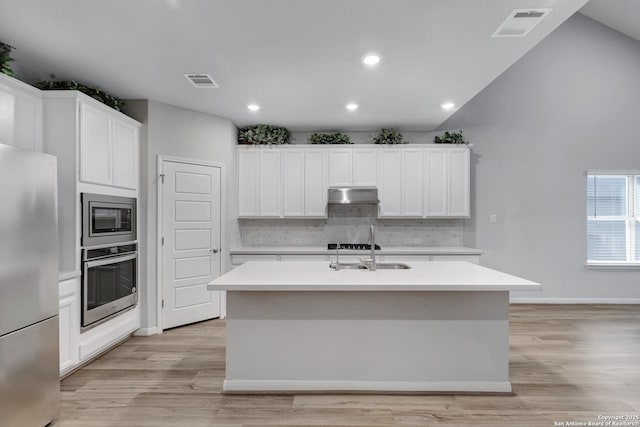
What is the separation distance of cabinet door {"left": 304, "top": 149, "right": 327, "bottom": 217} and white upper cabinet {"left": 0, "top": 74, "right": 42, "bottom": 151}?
3.01m

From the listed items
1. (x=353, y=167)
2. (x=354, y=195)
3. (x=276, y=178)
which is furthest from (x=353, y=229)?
(x=276, y=178)

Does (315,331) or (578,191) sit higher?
(578,191)

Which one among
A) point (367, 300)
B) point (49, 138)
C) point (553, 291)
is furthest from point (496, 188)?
point (49, 138)

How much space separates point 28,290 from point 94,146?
1654 millimetres

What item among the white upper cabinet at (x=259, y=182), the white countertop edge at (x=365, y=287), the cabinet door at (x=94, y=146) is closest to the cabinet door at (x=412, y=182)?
the white upper cabinet at (x=259, y=182)

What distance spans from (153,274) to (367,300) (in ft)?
8.75

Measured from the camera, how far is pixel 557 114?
204 inches

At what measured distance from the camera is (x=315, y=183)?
16.3 ft

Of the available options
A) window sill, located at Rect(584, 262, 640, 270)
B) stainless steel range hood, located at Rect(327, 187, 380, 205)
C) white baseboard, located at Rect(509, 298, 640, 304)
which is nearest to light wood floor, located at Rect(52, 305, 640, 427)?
white baseboard, located at Rect(509, 298, 640, 304)

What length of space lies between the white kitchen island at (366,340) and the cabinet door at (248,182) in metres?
2.47

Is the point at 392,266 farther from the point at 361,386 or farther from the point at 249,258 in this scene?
the point at 249,258

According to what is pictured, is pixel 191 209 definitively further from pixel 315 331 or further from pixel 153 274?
pixel 315 331

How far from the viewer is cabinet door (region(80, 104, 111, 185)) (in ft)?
9.89

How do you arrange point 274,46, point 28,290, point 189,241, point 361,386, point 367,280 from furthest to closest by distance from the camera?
1. point 189,241
2. point 274,46
3. point 361,386
4. point 367,280
5. point 28,290
